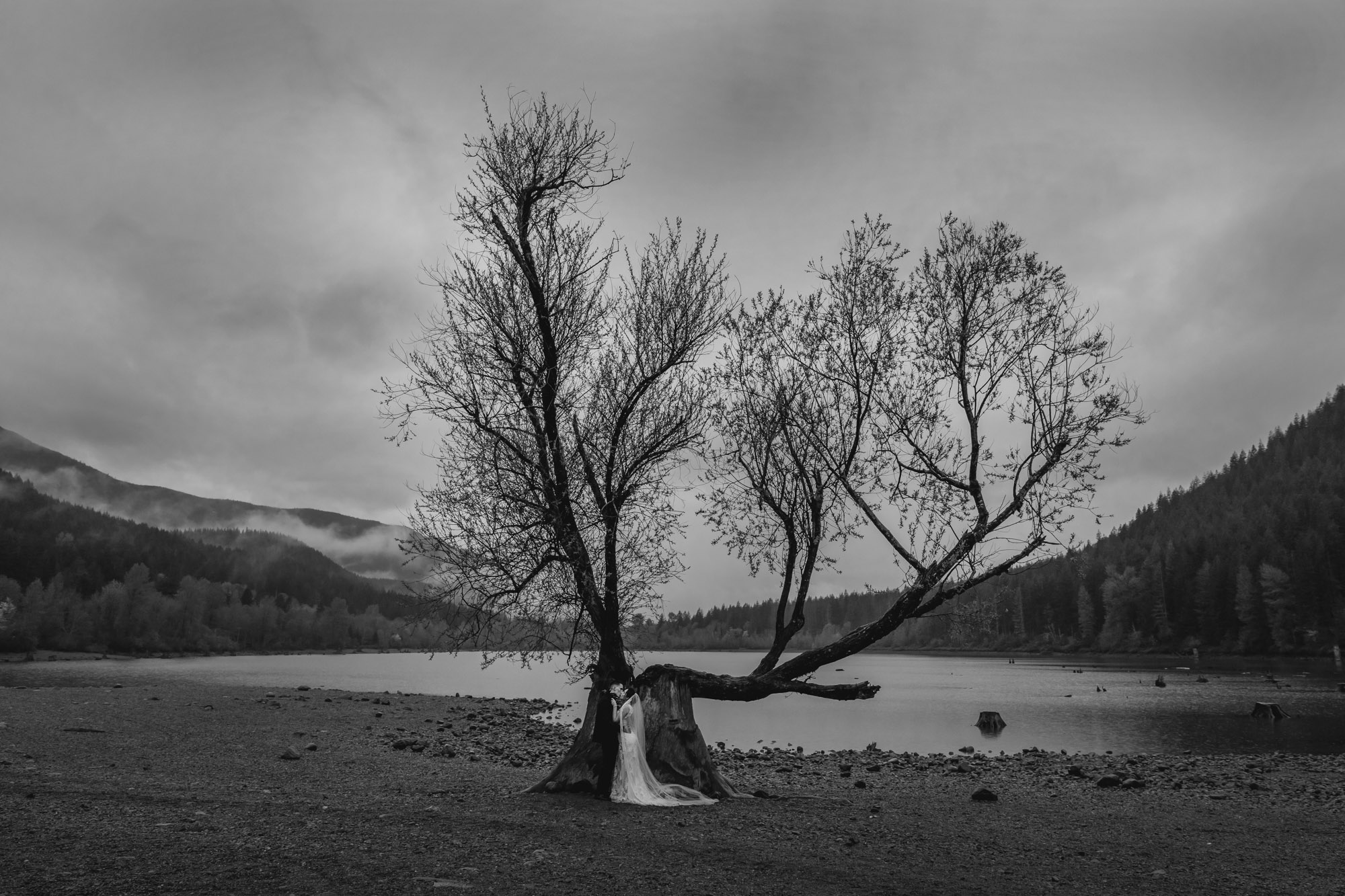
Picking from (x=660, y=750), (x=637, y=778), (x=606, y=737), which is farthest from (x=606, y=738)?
(x=660, y=750)

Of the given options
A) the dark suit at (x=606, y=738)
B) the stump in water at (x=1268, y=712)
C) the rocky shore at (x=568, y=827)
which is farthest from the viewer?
the stump in water at (x=1268, y=712)

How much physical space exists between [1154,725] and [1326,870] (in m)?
36.4

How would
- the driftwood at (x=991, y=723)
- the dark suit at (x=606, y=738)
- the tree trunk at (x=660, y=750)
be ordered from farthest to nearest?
the driftwood at (x=991, y=723)
the tree trunk at (x=660, y=750)
the dark suit at (x=606, y=738)

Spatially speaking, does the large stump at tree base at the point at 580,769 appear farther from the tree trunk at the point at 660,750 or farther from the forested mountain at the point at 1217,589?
the forested mountain at the point at 1217,589

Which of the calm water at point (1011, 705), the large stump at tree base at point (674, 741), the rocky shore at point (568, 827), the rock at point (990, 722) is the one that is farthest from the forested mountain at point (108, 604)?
the large stump at tree base at point (674, 741)

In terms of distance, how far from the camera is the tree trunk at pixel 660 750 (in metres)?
15.3

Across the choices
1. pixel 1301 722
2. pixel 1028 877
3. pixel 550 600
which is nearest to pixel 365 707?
pixel 550 600

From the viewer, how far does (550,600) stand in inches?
617

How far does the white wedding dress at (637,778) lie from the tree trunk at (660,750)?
0.66ft

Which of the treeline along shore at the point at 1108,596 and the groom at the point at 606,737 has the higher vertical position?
the treeline along shore at the point at 1108,596

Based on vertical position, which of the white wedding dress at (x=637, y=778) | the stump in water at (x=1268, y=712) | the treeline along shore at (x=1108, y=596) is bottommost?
the stump in water at (x=1268, y=712)

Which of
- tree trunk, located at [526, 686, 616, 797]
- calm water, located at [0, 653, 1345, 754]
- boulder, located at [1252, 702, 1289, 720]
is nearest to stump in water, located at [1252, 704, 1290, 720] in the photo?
boulder, located at [1252, 702, 1289, 720]

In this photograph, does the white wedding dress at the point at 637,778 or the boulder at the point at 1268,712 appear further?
the boulder at the point at 1268,712

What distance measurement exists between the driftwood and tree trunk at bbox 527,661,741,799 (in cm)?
3108
